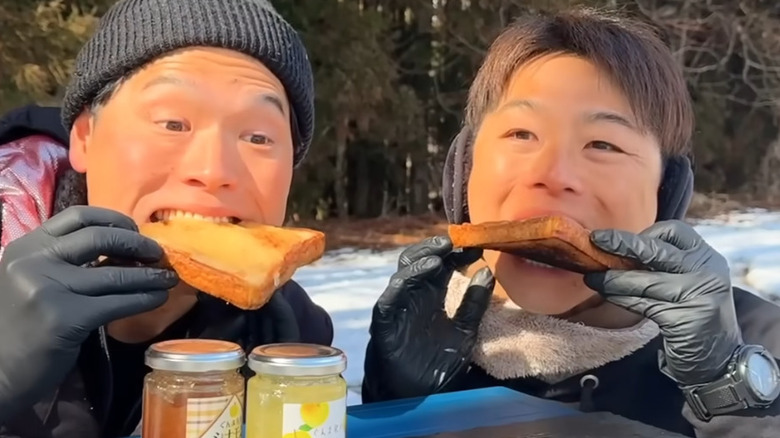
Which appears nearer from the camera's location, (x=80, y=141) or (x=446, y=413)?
(x=446, y=413)

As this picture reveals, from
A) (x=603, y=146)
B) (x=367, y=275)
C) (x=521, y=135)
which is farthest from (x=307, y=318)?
(x=367, y=275)

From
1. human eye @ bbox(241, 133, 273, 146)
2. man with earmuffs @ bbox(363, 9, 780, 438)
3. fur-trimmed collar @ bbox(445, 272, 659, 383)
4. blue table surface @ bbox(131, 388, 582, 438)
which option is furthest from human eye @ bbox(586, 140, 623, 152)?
human eye @ bbox(241, 133, 273, 146)

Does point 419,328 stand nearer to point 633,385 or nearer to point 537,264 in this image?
point 537,264

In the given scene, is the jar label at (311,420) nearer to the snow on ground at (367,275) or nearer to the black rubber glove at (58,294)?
the black rubber glove at (58,294)

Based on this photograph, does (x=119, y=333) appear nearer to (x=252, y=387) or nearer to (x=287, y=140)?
(x=287, y=140)

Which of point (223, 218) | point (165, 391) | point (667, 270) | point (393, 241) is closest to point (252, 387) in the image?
point (165, 391)

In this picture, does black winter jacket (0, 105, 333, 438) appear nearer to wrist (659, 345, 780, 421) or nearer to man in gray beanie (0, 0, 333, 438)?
man in gray beanie (0, 0, 333, 438)
